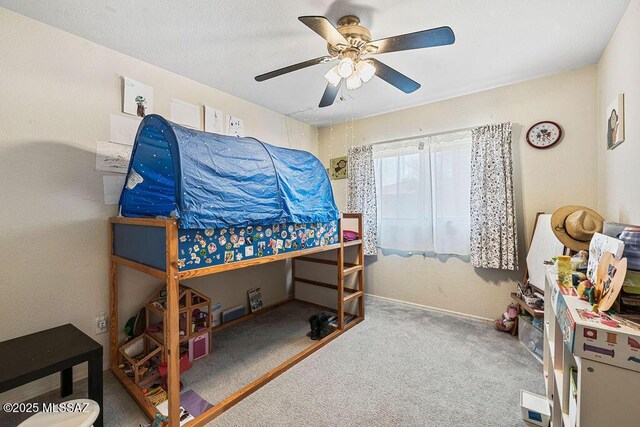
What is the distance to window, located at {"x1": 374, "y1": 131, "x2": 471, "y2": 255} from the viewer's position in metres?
3.08

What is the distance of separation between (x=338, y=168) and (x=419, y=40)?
2.66 m

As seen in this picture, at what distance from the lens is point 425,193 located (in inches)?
130

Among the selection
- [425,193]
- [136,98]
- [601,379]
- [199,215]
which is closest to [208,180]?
[199,215]

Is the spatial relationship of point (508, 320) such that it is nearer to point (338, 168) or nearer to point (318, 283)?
point (318, 283)

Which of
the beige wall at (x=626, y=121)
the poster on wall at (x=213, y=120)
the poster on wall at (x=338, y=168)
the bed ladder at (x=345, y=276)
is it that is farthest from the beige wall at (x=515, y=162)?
the poster on wall at (x=213, y=120)

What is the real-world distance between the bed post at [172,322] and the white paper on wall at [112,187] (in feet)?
3.71

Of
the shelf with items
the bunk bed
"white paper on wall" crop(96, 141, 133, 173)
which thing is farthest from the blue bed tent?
the shelf with items

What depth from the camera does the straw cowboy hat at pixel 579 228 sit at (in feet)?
6.17

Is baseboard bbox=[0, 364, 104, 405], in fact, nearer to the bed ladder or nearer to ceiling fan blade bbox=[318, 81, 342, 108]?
the bed ladder

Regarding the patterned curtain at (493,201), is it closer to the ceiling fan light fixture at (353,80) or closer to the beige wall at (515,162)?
the beige wall at (515,162)

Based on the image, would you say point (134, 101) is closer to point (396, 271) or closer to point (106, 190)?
point (106, 190)

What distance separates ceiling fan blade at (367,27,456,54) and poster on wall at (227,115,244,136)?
6.38ft

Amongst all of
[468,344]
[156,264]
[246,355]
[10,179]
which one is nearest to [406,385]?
[468,344]

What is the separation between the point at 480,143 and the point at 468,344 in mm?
2041
